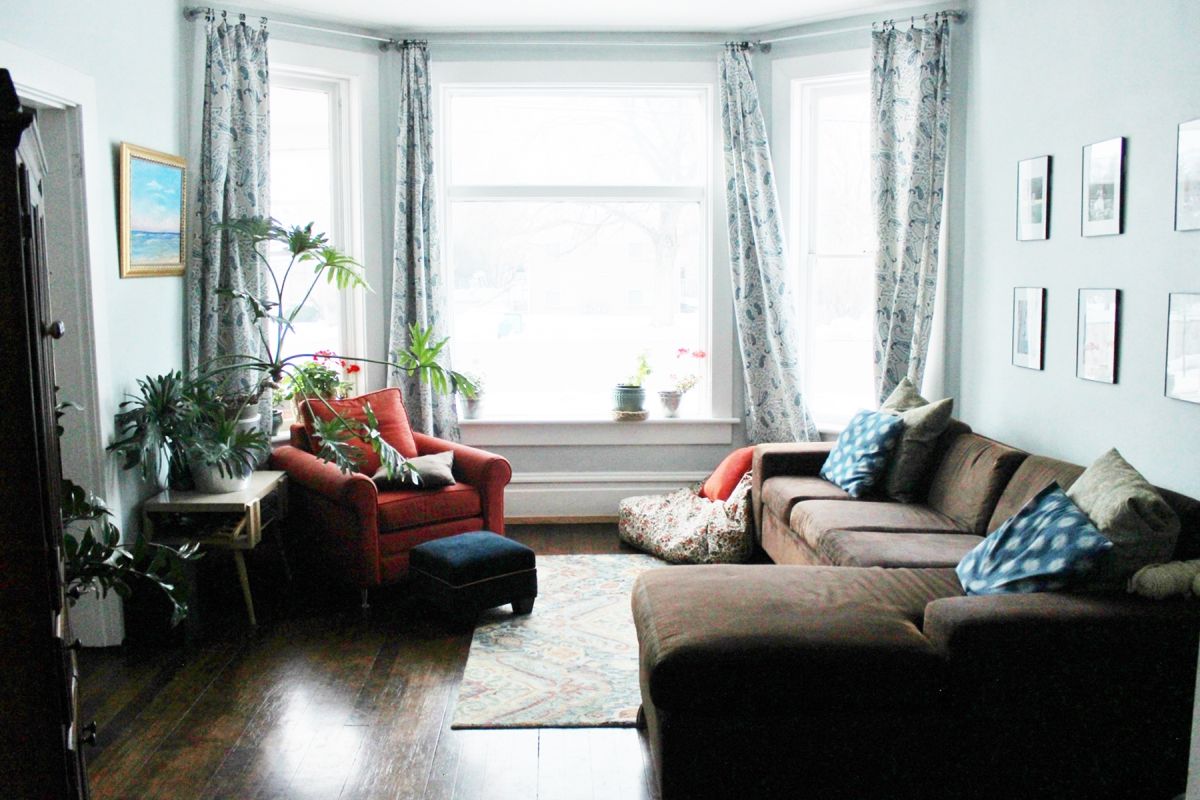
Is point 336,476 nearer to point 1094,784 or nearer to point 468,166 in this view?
point 468,166

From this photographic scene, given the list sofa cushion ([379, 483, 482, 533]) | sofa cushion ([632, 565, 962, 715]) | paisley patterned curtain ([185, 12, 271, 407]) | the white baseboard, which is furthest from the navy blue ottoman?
the white baseboard

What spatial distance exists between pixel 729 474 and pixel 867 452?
3.30 feet

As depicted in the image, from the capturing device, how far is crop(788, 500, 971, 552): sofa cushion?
4.16 m

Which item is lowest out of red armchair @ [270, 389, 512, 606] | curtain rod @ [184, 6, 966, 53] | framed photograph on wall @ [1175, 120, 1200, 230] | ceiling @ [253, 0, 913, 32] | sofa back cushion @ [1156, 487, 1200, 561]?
red armchair @ [270, 389, 512, 606]

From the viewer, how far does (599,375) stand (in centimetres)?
623

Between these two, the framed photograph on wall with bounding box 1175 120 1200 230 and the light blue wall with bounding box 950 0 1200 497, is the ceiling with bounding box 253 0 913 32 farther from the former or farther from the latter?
the framed photograph on wall with bounding box 1175 120 1200 230

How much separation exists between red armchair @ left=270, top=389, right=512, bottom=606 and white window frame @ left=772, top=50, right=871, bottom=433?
2.01 m

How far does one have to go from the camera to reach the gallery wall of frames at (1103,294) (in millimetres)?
3348

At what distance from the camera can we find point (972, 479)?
4.25 m

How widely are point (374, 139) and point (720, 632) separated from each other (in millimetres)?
3900

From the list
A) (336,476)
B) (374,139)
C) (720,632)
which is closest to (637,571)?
(336,476)

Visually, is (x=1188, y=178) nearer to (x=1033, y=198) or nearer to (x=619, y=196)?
(x=1033, y=198)

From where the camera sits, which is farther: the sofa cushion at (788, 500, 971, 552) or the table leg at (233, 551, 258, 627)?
the table leg at (233, 551, 258, 627)

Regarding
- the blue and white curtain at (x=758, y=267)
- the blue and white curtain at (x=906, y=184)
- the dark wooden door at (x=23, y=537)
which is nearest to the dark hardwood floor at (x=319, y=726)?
the dark wooden door at (x=23, y=537)
